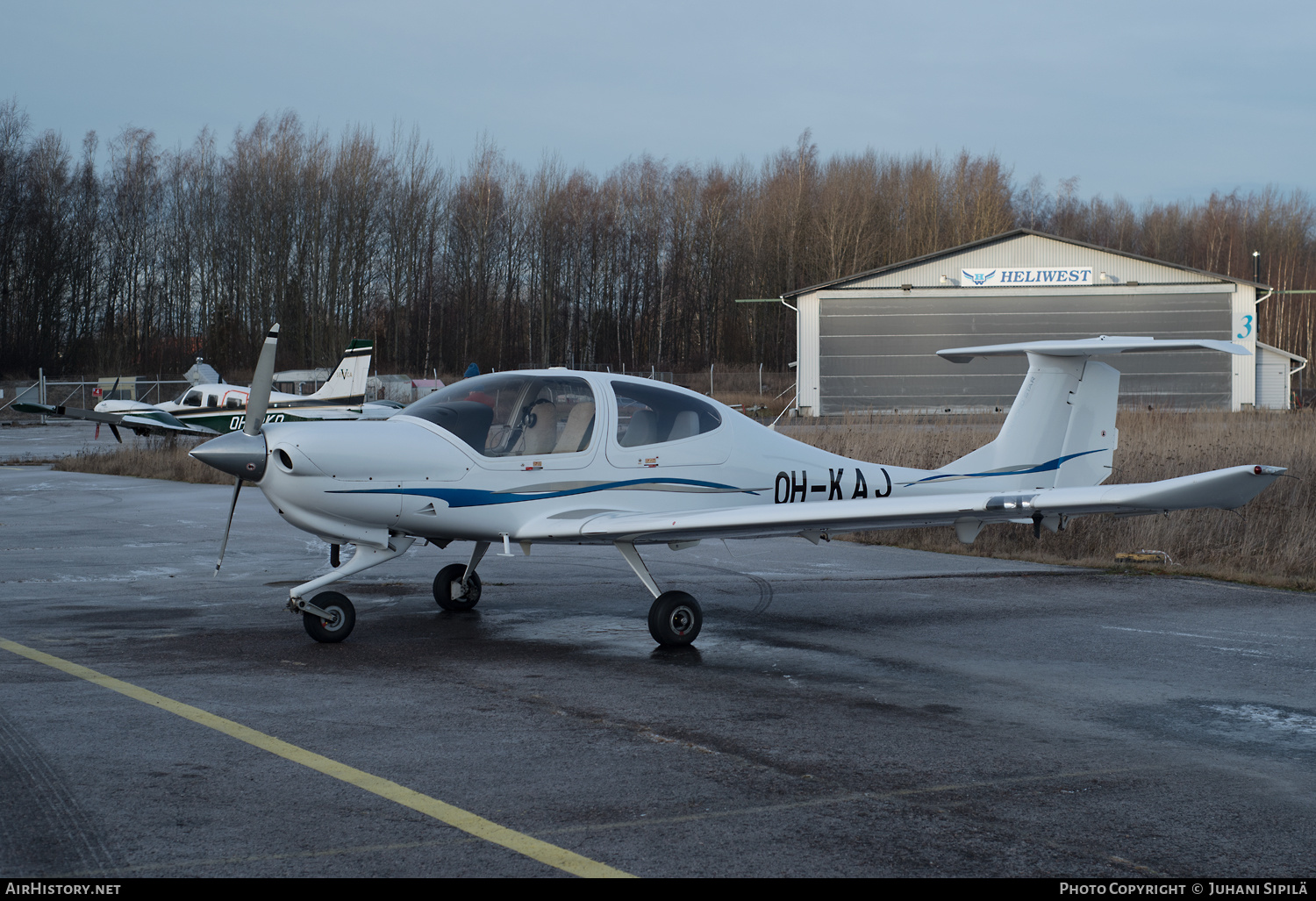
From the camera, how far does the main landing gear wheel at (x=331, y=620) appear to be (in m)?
7.61

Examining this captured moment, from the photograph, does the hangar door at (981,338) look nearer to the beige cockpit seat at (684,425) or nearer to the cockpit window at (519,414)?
the beige cockpit seat at (684,425)

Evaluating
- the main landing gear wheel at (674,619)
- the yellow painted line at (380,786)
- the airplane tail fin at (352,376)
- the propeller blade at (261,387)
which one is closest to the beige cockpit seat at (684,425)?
the main landing gear wheel at (674,619)

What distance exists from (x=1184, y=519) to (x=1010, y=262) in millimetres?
34063

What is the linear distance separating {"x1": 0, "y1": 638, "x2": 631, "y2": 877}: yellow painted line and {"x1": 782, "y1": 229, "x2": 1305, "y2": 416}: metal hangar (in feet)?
131

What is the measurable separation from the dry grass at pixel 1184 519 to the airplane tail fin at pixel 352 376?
42.4ft

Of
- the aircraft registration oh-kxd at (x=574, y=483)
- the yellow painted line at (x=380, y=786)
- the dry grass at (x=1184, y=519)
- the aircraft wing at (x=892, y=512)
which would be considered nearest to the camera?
the yellow painted line at (x=380, y=786)

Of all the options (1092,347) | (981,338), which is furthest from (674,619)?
(981,338)

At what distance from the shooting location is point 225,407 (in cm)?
2897

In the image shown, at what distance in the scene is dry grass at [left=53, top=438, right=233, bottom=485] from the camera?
2322 cm

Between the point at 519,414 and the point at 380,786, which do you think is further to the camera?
the point at 519,414

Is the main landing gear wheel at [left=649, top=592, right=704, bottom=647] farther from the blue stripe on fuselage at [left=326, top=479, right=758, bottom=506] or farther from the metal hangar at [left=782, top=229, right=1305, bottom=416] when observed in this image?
the metal hangar at [left=782, top=229, right=1305, bottom=416]

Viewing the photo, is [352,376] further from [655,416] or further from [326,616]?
[326,616]

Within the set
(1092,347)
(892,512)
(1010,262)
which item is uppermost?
(1010,262)

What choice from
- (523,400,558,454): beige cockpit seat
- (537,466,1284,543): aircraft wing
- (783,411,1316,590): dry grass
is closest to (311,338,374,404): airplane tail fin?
(783,411,1316,590): dry grass
